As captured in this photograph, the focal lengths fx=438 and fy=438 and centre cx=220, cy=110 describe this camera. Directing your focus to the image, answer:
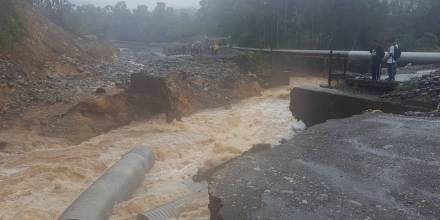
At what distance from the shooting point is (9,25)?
21.2 metres

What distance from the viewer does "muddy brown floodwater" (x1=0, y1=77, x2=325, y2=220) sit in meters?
8.27

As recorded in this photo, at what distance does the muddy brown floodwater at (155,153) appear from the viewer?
8.27 m

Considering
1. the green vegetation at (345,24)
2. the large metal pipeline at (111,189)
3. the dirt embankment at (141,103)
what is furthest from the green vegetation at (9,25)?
the green vegetation at (345,24)

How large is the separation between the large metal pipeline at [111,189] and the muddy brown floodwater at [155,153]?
8.7 inches

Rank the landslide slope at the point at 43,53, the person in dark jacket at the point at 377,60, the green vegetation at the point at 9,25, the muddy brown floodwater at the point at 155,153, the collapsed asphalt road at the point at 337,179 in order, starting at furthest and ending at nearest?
the green vegetation at the point at 9,25 → the landslide slope at the point at 43,53 → the person in dark jacket at the point at 377,60 → the muddy brown floodwater at the point at 155,153 → the collapsed asphalt road at the point at 337,179

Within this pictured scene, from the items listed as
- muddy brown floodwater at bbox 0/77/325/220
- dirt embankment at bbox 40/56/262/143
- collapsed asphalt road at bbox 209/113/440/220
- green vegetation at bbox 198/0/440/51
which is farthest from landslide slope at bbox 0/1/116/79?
collapsed asphalt road at bbox 209/113/440/220

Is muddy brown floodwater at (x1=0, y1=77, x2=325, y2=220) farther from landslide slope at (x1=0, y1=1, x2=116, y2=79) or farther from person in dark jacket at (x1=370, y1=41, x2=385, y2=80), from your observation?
landslide slope at (x1=0, y1=1, x2=116, y2=79)

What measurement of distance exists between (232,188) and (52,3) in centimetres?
4967

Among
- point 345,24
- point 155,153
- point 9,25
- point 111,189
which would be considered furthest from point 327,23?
point 111,189

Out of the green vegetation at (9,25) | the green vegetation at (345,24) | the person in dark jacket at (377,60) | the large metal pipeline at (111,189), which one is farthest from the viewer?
the green vegetation at (345,24)

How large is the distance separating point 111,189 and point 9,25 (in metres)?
16.7

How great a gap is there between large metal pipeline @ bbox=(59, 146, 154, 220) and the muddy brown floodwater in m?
0.22

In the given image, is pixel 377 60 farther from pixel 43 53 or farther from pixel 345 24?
pixel 345 24

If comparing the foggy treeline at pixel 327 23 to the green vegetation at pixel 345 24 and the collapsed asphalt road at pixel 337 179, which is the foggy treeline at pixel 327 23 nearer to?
the green vegetation at pixel 345 24
